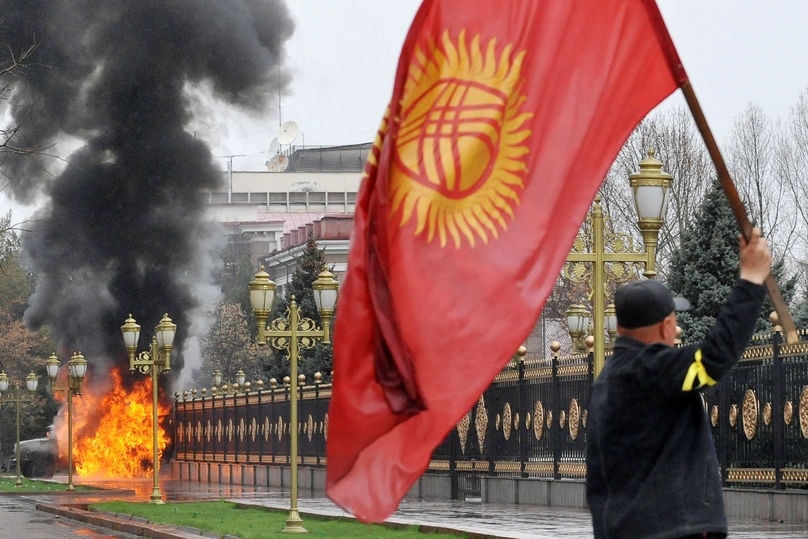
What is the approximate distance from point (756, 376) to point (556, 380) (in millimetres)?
5739

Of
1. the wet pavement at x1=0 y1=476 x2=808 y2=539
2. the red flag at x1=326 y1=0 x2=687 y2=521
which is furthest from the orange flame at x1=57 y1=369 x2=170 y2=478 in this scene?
the red flag at x1=326 y1=0 x2=687 y2=521

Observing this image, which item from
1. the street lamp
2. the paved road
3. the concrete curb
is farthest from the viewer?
the street lamp

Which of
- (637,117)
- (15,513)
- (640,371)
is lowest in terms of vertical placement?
(15,513)

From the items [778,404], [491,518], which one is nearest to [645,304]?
[778,404]

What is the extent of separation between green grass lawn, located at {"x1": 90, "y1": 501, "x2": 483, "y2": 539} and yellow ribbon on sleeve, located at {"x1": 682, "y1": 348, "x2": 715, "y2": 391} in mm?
12914

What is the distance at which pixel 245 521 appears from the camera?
23.5m

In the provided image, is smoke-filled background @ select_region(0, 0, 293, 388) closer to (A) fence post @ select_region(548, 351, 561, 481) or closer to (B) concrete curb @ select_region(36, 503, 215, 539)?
(B) concrete curb @ select_region(36, 503, 215, 539)

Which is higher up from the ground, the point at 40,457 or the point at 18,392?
the point at 18,392

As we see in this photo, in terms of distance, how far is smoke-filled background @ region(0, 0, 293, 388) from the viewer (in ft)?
185

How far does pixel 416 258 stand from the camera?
663cm

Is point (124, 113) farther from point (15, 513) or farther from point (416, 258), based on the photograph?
point (416, 258)

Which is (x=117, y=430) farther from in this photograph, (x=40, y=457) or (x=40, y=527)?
(x=40, y=527)

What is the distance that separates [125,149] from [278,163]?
58.0 metres

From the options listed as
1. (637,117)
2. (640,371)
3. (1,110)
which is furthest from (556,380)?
(1,110)
